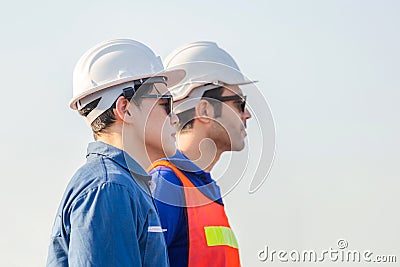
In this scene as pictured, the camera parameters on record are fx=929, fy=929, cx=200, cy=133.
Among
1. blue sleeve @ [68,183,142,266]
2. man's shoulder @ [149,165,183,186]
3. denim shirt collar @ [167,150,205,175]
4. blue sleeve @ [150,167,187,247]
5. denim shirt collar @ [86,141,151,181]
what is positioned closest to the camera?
blue sleeve @ [68,183,142,266]

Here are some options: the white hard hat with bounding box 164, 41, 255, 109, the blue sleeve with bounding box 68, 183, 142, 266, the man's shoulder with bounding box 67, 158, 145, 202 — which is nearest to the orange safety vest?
the white hard hat with bounding box 164, 41, 255, 109

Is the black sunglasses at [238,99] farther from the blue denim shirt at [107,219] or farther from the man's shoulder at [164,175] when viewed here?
the blue denim shirt at [107,219]

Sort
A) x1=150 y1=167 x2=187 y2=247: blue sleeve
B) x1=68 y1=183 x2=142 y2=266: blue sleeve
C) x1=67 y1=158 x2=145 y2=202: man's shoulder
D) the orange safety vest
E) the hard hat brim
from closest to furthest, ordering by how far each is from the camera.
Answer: x1=68 y1=183 x2=142 y2=266: blue sleeve < x1=67 y1=158 x2=145 y2=202: man's shoulder < the hard hat brim < x1=150 y1=167 x2=187 y2=247: blue sleeve < the orange safety vest

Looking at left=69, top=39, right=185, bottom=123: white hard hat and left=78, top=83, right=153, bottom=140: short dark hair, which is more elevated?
left=69, top=39, right=185, bottom=123: white hard hat

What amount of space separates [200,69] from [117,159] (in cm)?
191

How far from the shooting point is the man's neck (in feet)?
19.1

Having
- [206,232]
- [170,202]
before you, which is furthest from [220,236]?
[170,202]

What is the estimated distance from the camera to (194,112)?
6008 millimetres

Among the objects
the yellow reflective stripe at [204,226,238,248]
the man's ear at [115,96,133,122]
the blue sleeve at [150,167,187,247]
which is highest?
the man's ear at [115,96,133,122]

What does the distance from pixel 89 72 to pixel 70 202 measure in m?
0.86

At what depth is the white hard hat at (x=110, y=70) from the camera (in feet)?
15.4

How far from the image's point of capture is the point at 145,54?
490 cm

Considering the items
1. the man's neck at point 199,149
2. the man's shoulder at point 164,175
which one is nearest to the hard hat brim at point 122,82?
the man's shoulder at point 164,175

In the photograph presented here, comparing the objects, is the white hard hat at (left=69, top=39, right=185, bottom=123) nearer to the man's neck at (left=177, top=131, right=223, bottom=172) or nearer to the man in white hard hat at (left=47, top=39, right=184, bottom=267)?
the man in white hard hat at (left=47, top=39, right=184, bottom=267)
